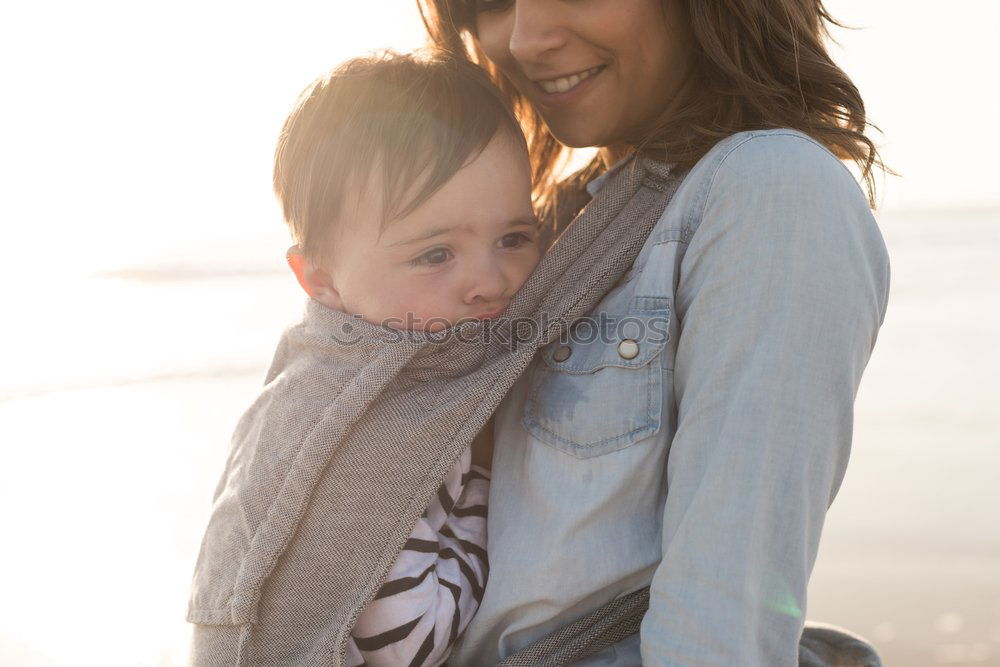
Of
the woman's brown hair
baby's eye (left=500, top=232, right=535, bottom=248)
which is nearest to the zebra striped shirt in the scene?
baby's eye (left=500, top=232, right=535, bottom=248)

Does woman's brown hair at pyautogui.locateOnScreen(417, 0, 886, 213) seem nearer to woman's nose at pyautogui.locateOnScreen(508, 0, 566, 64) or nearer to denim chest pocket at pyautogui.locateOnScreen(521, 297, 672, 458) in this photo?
woman's nose at pyautogui.locateOnScreen(508, 0, 566, 64)

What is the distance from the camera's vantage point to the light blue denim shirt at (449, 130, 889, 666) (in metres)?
1.12

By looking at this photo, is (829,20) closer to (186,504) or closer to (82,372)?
(186,504)

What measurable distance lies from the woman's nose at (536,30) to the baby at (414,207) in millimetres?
151

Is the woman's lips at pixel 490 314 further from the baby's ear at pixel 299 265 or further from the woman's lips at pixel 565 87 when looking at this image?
the woman's lips at pixel 565 87

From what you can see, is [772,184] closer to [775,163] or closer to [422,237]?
[775,163]

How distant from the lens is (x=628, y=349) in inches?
51.4

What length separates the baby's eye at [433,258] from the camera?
154 cm

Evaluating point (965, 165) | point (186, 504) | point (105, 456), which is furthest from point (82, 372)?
point (965, 165)

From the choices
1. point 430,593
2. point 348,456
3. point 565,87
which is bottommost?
point 430,593

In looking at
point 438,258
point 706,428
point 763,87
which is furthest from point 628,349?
point 763,87

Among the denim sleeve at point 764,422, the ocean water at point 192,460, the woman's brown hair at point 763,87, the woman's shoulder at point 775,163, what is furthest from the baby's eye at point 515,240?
the ocean water at point 192,460

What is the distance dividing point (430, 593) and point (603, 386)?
38cm

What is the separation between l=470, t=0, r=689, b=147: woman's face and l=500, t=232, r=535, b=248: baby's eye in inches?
12.3
